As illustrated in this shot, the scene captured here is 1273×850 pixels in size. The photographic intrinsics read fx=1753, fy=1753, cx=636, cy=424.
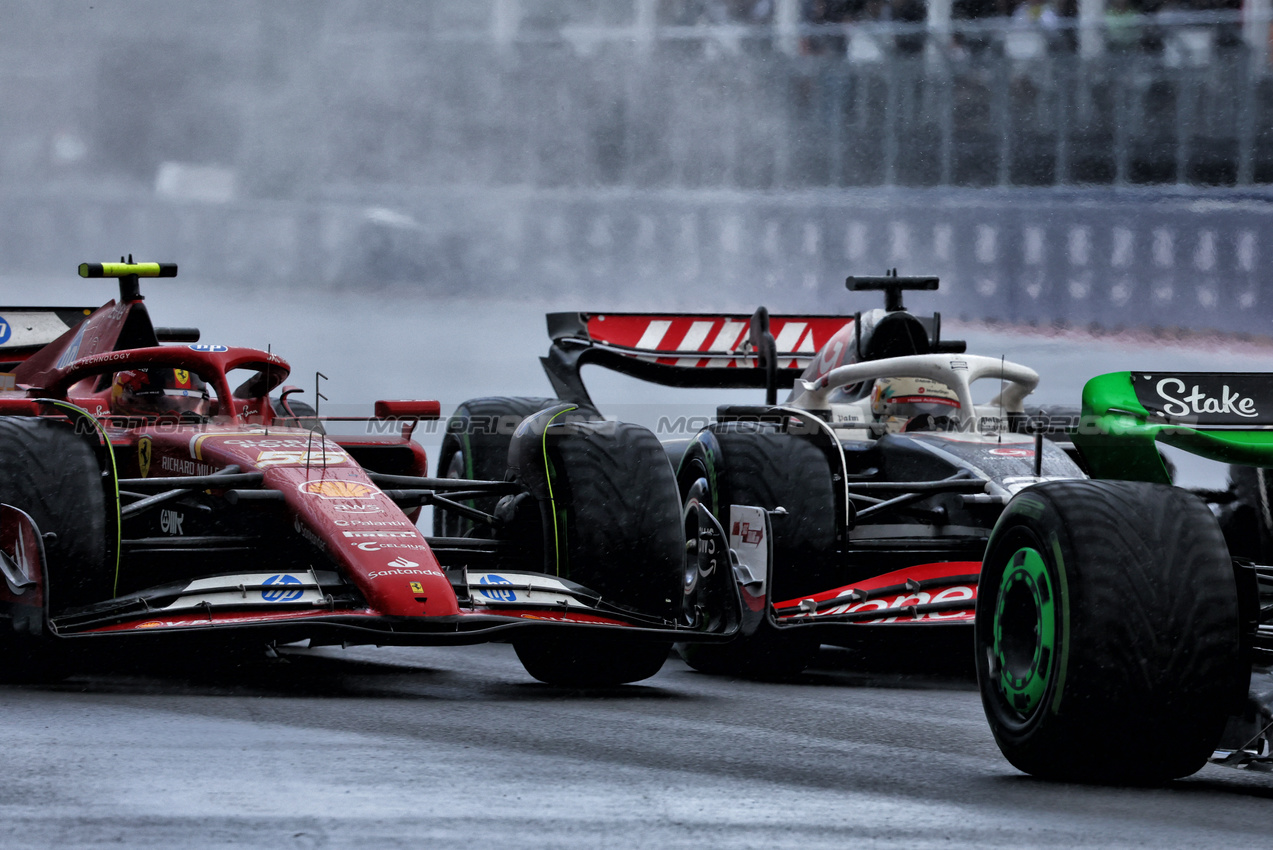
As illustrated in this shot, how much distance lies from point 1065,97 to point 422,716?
331 centimetres

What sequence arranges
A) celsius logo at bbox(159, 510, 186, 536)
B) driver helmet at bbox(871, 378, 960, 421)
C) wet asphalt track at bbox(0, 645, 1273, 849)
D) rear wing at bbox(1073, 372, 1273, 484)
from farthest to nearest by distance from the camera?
driver helmet at bbox(871, 378, 960, 421) → celsius logo at bbox(159, 510, 186, 536) → rear wing at bbox(1073, 372, 1273, 484) → wet asphalt track at bbox(0, 645, 1273, 849)

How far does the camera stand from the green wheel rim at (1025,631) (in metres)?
3.66

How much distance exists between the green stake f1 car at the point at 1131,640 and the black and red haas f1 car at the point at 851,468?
5.45ft

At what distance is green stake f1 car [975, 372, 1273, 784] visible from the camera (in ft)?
11.3

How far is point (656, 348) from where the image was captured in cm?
959

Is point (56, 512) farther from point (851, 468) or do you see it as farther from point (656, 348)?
point (656, 348)

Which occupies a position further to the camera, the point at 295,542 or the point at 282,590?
the point at 295,542

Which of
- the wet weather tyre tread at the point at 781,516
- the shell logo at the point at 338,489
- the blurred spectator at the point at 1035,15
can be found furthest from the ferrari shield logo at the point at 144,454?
the blurred spectator at the point at 1035,15

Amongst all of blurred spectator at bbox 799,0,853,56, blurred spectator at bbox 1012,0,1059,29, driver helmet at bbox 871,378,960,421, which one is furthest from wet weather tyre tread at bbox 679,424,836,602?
blurred spectator at bbox 1012,0,1059,29

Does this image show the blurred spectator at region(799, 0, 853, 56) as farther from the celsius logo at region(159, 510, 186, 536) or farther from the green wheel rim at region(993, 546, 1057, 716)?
the green wheel rim at region(993, 546, 1057, 716)

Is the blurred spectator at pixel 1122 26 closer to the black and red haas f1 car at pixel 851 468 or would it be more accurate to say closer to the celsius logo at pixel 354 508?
the black and red haas f1 car at pixel 851 468

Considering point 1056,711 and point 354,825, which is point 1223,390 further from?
point 354,825

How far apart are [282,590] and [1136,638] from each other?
2828 millimetres

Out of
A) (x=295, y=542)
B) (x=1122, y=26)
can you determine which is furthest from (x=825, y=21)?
(x=295, y=542)
